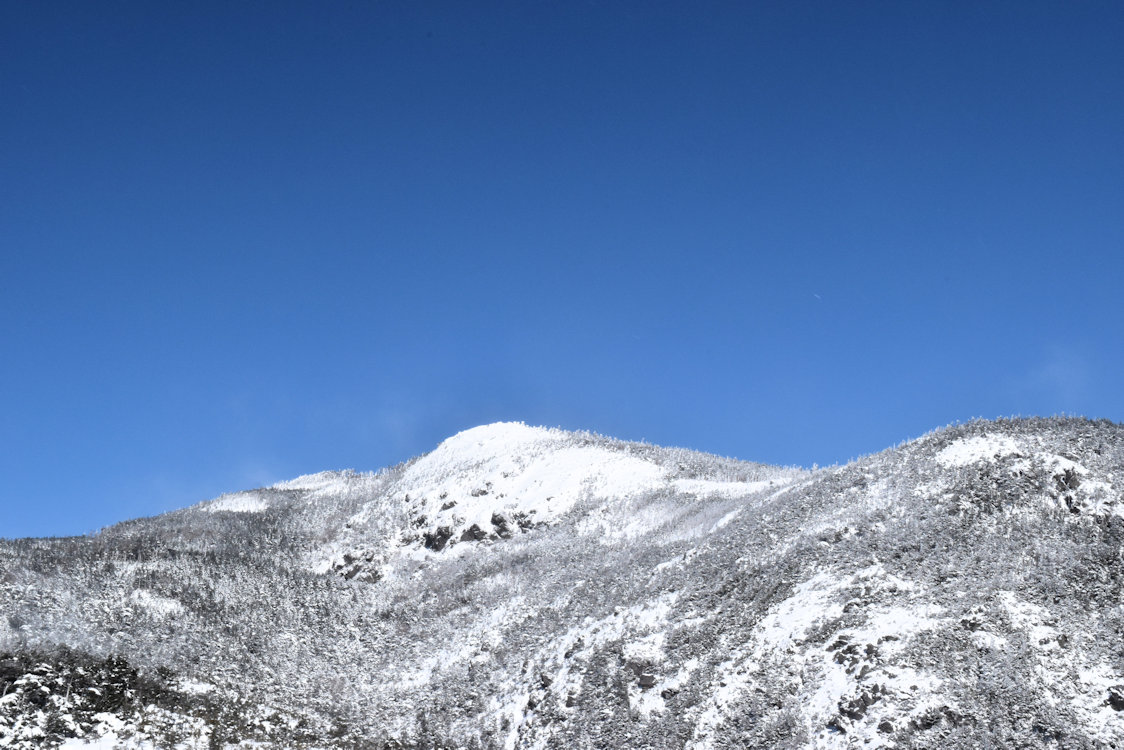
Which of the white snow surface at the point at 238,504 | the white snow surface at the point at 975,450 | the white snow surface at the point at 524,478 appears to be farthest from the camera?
the white snow surface at the point at 238,504

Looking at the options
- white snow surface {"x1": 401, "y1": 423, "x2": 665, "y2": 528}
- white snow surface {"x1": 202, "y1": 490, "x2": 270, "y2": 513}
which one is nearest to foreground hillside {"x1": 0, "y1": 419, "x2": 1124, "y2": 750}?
white snow surface {"x1": 401, "y1": 423, "x2": 665, "y2": 528}

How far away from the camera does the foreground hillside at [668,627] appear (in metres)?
17.6

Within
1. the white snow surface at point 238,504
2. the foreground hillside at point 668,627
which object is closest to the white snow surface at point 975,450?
the foreground hillside at point 668,627

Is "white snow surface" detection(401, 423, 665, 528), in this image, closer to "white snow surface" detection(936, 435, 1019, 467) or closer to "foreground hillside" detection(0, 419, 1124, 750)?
"foreground hillside" detection(0, 419, 1124, 750)

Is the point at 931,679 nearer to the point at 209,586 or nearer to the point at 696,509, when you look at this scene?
the point at 696,509

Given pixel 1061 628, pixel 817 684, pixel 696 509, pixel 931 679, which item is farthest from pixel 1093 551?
pixel 696 509

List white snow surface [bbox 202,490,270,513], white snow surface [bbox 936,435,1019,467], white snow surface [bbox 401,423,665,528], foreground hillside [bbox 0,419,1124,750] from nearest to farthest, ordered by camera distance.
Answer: foreground hillside [bbox 0,419,1124,750] < white snow surface [bbox 936,435,1019,467] < white snow surface [bbox 401,423,665,528] < white snow surface [bbox 202,490,270,513]

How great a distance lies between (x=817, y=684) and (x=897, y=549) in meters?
5.45

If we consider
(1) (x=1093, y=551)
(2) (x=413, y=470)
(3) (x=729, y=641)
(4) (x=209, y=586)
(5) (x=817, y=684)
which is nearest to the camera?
(5) (x=817, y=684)

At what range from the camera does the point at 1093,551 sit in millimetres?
20031

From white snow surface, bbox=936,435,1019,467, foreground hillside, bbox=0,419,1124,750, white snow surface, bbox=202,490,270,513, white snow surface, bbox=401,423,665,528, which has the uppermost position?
white snow surface, bbox=202,490,270,513

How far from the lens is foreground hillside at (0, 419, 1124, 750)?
17578 mm

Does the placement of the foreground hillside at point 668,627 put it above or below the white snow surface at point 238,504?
below

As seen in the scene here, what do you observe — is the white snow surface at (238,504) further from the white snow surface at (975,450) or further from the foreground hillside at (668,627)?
the white snow surface at (975,450)
